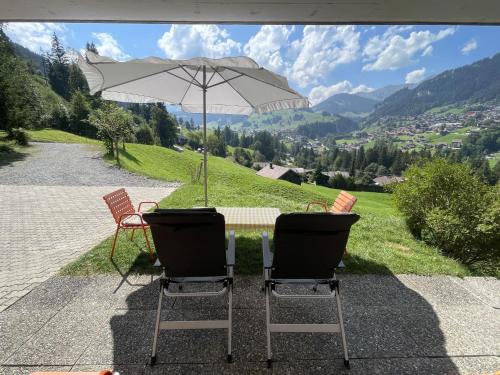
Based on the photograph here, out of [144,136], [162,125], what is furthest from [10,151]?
[162,125]

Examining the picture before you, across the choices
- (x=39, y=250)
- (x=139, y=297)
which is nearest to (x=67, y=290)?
(x=139, y=297)

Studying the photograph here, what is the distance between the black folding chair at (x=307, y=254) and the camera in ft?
8.41

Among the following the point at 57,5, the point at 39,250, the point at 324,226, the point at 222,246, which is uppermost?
the point at 57,5

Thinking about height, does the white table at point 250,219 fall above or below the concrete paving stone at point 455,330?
above

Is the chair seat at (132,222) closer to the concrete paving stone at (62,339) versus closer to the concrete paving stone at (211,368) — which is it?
the concrete paving stone at (62,339)

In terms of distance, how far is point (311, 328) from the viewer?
105 inches

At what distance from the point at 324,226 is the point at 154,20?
9.19 feet

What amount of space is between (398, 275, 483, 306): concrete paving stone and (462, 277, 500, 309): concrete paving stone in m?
0.09

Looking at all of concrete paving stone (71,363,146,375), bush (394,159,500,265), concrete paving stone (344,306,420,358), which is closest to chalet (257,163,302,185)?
bush (394,159,500,265)

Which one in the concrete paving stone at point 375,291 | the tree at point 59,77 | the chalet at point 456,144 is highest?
the tree at point 59,77

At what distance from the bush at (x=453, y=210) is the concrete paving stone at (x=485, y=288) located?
1.96 metres

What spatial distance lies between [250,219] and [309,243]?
1728 mm

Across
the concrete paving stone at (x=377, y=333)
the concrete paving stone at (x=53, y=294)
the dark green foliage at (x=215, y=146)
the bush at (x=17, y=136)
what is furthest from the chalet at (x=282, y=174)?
the concrete paving stone at (x=377, y=333)

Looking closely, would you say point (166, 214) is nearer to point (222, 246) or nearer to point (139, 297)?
point (222, 246)
